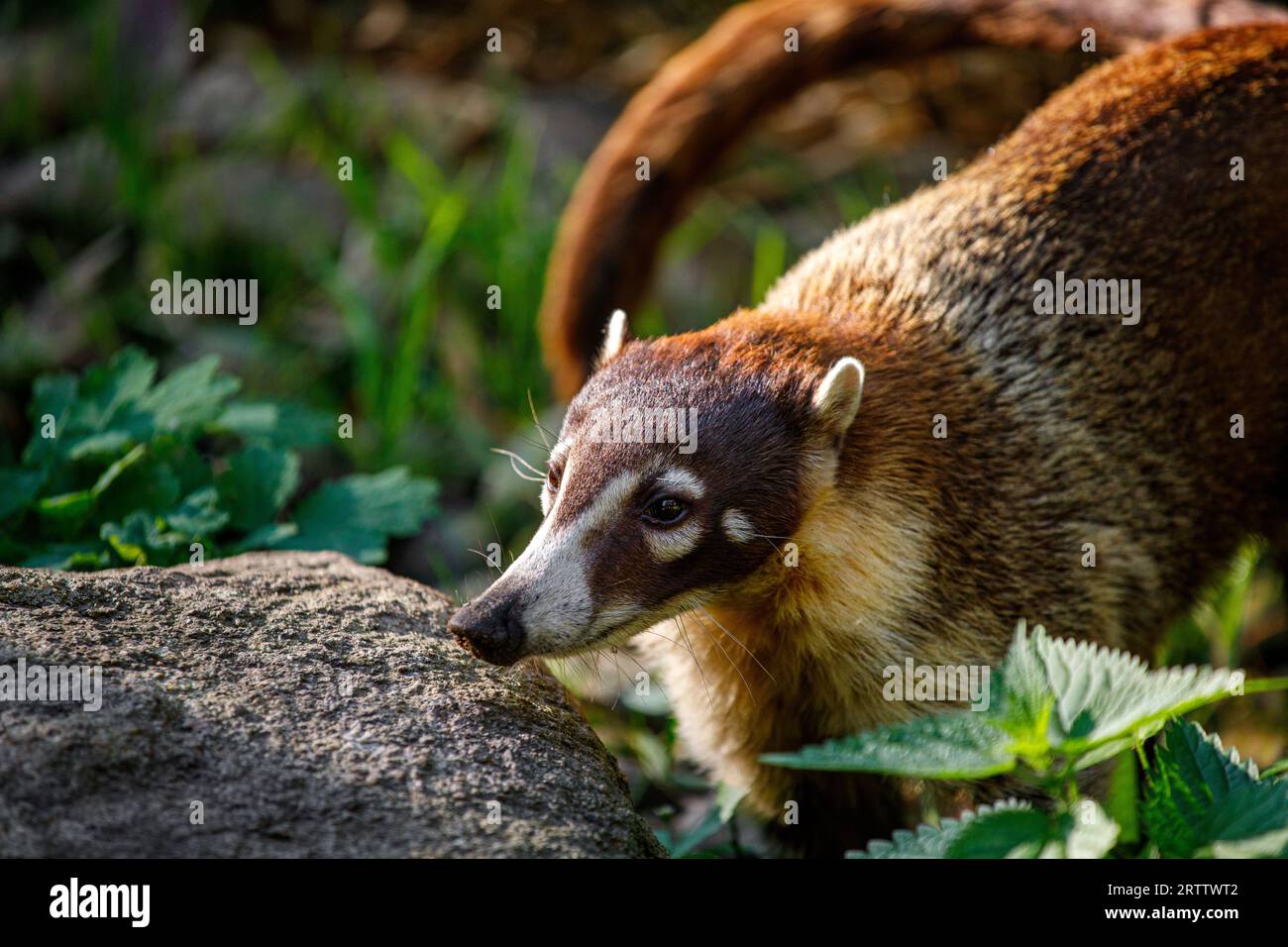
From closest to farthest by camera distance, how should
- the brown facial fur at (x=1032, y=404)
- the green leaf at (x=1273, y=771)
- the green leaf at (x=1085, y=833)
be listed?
the green leaf at (x=1085, y=833) → the green leaf at (x=1273, y=771) → the brown facial fur at (x=1032, y=404)

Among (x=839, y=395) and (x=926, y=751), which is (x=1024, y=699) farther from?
(x=839, y=395)

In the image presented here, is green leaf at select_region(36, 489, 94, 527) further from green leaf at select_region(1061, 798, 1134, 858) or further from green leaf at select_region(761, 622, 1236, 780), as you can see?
green leaf at select_region(1061, 798, 1134, 858)

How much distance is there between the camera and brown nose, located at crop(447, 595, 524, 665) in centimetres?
331

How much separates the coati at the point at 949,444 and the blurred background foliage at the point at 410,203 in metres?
0.84

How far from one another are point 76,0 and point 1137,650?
8.18 metres

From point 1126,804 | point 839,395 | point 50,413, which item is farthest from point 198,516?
point 1126,804

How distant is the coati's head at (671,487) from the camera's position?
11.5 feet

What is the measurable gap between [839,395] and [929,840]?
133cm

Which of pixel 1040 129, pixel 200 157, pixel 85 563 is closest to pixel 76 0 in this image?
pixel 200 157

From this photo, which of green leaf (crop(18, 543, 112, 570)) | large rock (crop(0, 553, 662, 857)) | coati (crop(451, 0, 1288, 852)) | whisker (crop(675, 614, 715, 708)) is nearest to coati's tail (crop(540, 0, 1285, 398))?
coati (crop(451, 0, 1288, 852))

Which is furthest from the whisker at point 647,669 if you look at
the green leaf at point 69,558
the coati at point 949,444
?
the green leaf at point 69,558

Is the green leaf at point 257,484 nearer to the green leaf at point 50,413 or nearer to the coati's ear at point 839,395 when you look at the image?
the green leaf at point 50,413

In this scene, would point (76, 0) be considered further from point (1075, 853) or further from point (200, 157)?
point (1075, 853)

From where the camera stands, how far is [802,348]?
3.95m
